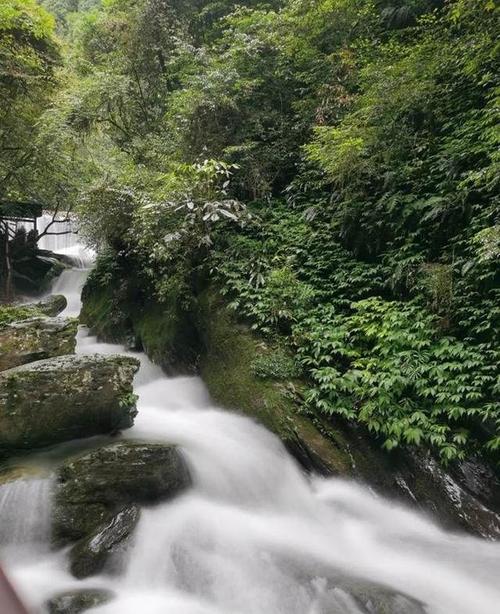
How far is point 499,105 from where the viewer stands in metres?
6.09

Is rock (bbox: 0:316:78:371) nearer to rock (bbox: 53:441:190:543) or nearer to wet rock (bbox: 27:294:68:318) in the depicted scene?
rock (bbox: 53:441:190:543)

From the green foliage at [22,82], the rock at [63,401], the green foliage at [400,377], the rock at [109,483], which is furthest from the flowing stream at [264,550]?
the green foliage at [22,82]

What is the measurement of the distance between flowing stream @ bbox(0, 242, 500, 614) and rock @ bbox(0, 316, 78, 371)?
1.89 m

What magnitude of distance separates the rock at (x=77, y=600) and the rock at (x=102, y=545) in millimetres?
228

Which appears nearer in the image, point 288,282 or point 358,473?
point 358,473

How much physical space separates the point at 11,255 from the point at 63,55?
815 centimetres

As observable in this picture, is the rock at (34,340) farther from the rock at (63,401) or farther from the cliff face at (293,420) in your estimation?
the cliff face at (293,420)

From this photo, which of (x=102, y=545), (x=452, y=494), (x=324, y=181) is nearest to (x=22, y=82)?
(x=324, y=181)

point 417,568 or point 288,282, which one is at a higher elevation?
point 288,282

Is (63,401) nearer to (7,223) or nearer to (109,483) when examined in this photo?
(109,483)

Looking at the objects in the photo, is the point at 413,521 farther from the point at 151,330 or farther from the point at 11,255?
the point at 11,255

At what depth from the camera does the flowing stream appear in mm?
3896

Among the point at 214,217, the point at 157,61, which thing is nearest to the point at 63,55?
the point at 157,61

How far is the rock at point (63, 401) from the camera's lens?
5.16 meters
